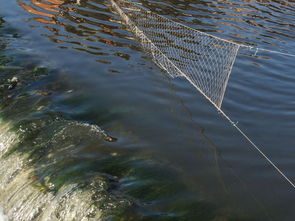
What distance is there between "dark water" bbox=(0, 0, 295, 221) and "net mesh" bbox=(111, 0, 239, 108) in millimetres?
345

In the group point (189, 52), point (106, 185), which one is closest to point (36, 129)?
point (106, 185)

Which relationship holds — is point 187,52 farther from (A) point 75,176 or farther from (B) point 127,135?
(A) point 75,176

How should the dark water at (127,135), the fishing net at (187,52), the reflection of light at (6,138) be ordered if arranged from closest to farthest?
the dark water at (127,135)
the reflection of light at (6,138)
the fishing net at (187,52)

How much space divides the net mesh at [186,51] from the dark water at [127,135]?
34 cm

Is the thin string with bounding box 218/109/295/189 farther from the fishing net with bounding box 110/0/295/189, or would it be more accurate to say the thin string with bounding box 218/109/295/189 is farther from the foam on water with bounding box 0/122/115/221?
the foam on water with bounding box 0/122/115/221

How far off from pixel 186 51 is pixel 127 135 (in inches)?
220

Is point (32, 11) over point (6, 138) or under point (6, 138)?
over

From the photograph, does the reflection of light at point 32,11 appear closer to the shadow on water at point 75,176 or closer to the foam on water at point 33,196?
the shadow on water at point 75,176

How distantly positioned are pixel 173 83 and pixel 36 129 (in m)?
4.27

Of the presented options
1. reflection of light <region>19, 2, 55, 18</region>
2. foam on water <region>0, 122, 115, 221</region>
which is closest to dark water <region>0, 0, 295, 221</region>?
foam on water <region>0, 122, 115, 221</region>

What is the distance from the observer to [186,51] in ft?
43.7

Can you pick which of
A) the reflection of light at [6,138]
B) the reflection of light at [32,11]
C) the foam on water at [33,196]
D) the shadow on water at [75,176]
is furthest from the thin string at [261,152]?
the reflection of light at [32,11]

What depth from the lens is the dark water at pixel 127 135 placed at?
6980mm

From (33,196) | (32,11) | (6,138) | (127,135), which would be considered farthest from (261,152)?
(32,11)
